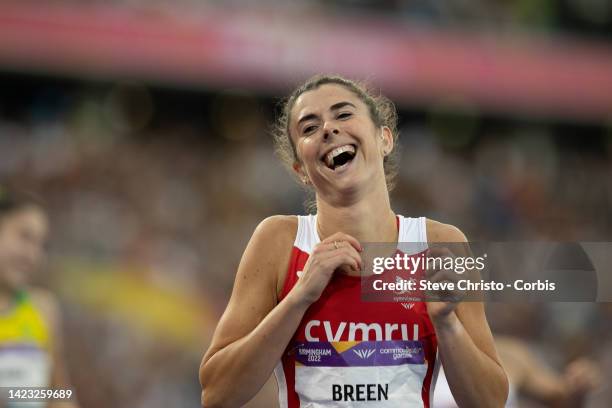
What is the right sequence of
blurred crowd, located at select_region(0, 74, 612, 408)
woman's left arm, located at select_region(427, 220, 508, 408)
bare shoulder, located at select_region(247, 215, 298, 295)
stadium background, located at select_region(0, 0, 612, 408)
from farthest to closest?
stadium background, located at select_region(0, 0, 612, 408)
blurred crowd, located at select_region(0, 74, 612, 408)
bare shoulder, located at select_region(247, 215, 298, 295)
woman's left arm, located at select_region(427, 220, 508, 408)

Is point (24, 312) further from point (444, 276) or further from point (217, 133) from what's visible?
point (217, 133)

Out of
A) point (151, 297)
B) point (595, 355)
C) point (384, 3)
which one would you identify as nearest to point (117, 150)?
point (151, 297)

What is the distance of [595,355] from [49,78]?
791 cm

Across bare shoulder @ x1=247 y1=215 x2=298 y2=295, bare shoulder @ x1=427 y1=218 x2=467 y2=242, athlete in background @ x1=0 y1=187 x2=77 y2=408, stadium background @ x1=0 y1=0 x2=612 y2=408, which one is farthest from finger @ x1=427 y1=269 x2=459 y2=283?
Answer: stadium background @ x1=0 y1=0 x2=612 y2=408

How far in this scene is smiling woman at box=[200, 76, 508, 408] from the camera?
8.44 feet

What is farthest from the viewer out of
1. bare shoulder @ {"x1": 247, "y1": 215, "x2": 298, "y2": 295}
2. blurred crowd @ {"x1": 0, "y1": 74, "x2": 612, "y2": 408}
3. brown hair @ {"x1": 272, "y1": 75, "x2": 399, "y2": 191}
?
blurred crowd @ {"x1": 0, "y1": 74, "x2": 612, "y2": 408}

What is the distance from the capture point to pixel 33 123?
10.2 metres

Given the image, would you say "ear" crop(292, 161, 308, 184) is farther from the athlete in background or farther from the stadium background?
the stadium background

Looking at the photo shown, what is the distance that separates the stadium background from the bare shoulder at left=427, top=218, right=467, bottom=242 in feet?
17.4

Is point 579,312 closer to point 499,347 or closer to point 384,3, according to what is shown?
point 499,347

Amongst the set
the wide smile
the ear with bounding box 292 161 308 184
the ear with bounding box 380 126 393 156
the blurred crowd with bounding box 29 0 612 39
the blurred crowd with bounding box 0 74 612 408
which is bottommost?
the wide smile

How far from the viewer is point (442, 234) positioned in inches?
115

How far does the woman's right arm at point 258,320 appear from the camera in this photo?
8.40ft

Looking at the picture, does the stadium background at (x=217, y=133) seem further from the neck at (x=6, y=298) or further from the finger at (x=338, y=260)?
the finger at (x=338, y=260)
